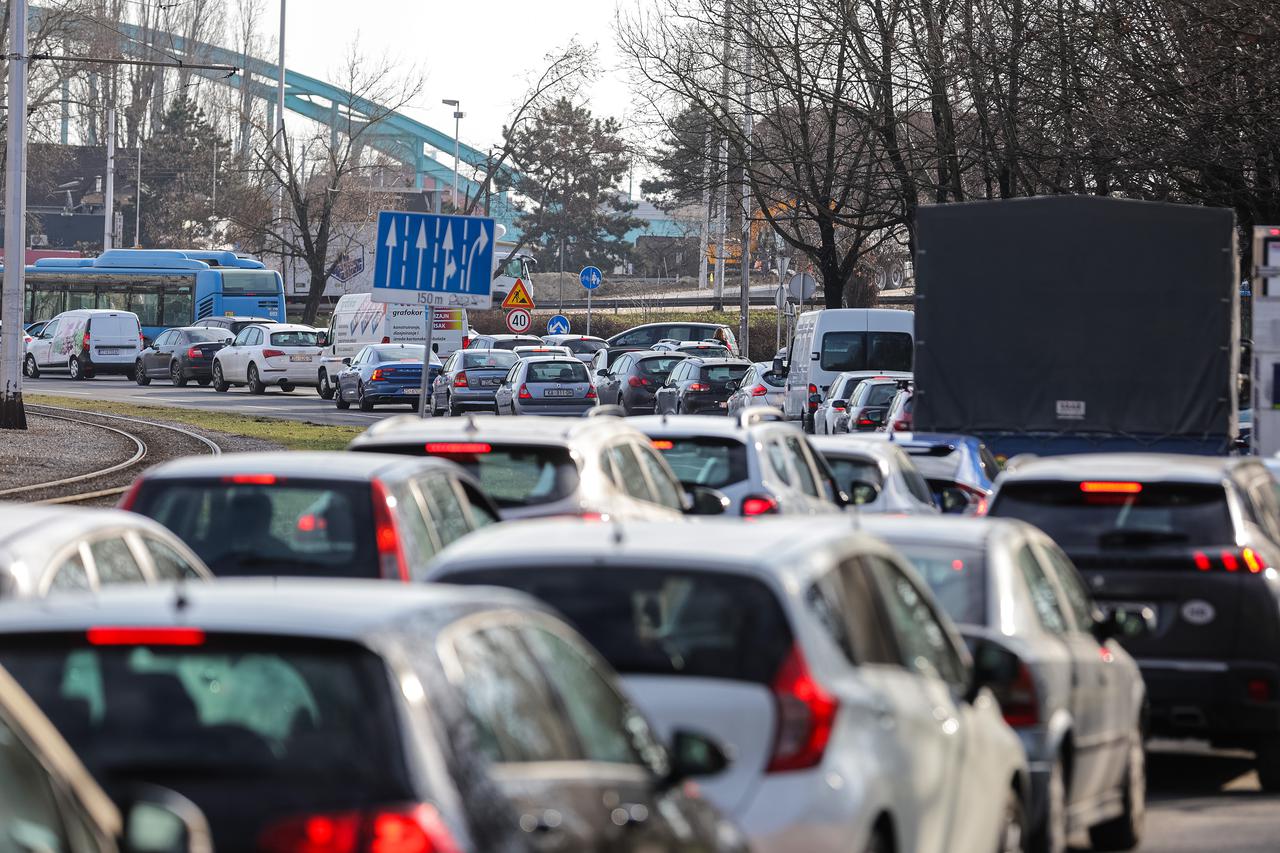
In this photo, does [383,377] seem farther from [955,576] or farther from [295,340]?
[955,576]

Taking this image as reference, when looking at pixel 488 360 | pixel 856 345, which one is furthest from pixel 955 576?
pixel 488 360

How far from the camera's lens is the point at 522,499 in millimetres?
10453

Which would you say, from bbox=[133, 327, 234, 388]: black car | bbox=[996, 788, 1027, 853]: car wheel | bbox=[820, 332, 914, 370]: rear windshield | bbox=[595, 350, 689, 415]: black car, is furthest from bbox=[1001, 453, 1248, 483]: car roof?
bbox=[133, 327, 234, 388]: black car

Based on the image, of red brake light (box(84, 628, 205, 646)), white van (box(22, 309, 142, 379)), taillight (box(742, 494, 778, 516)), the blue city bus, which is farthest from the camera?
the blue city bus

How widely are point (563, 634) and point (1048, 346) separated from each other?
15.9 m

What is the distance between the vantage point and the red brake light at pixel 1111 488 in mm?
10195

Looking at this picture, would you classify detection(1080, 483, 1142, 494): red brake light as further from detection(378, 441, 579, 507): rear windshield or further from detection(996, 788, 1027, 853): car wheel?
detection(996, 788, 1027, 853): car wheel

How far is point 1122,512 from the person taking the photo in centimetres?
1025

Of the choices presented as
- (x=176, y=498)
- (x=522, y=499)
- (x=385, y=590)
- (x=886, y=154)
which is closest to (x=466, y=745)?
(x=385, y=590)

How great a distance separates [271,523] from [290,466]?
247 mm

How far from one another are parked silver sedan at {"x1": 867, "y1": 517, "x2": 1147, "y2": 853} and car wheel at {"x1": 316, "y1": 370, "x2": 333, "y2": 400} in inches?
1647

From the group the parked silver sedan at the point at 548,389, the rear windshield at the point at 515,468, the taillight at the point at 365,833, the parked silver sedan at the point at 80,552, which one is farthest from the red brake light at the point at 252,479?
the parked silver sedan at the point at 548,389

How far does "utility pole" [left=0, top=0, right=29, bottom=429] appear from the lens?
Result: 3075 cm

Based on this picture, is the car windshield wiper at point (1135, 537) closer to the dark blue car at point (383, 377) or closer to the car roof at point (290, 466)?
the car roof at point (290, 466)
